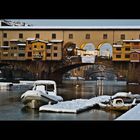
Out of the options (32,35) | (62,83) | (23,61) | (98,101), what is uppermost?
(32,35)

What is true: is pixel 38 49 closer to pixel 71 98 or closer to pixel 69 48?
pixel 69 48

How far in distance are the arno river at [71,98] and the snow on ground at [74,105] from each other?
10 centimetres

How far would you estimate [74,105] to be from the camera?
6.23 meters

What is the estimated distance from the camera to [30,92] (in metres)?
6.70

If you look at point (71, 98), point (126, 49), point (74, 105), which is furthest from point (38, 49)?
point (71, 98)

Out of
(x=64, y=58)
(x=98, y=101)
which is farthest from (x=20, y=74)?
(x=98, y=101)

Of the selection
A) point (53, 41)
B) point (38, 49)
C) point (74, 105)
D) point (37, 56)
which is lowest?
point (74, 105)

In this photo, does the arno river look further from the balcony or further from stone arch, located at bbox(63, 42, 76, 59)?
the balcony

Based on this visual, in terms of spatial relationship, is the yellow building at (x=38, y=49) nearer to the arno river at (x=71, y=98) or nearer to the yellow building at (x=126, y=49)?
the arno river at (x=71, y=98)

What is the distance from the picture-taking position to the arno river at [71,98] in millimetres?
5137

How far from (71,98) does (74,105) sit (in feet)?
2.31

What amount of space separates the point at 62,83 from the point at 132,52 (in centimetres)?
156

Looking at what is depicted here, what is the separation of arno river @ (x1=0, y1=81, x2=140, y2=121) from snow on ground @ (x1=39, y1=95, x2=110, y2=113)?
102 millimetres
